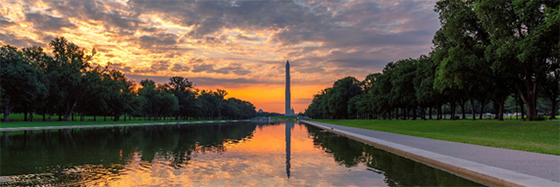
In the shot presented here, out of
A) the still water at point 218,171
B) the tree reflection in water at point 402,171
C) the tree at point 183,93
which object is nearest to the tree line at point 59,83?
the tree at point 183,93

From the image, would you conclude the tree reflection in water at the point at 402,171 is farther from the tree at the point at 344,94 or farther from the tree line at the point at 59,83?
the tree at the point at 344,94

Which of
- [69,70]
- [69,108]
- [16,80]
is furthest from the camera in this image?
[69,108]

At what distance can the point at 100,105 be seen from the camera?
82.9 meters

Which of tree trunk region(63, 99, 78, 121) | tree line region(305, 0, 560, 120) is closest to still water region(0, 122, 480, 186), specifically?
tree line region(305, 0, 560, 120)

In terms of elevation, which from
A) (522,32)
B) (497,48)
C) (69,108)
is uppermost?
(522,32)

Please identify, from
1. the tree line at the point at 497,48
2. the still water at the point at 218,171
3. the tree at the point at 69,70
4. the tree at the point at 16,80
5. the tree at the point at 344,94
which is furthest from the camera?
the tree at the point at 344,94

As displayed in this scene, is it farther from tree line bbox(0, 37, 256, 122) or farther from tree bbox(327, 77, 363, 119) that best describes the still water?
tree bbox(327, 77, 363, 119)

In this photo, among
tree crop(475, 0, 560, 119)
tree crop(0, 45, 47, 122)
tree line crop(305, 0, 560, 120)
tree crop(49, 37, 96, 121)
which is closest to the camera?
tree crop(475, 0, 560, 119)

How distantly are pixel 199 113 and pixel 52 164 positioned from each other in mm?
138065

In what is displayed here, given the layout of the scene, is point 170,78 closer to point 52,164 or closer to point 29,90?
point 29,90

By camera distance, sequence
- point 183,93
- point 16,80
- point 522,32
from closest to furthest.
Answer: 1. point 522,32
2. point 16,80
3. point 183,93

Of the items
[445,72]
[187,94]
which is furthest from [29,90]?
[187,94]

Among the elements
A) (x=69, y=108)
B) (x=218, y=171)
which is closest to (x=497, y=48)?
(x=218, y=171)

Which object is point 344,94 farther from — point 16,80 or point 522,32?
point 16,80
